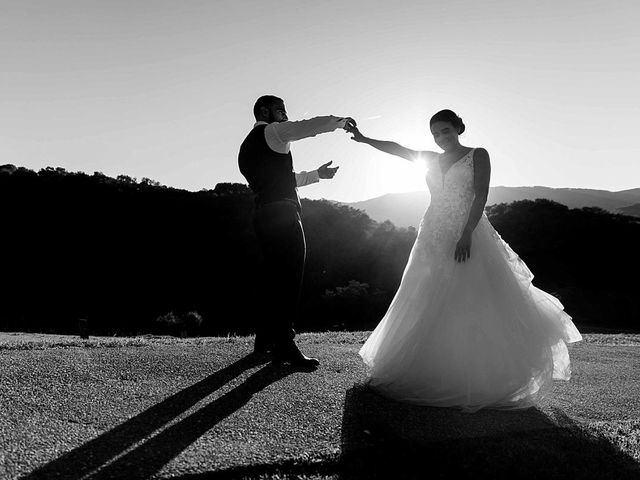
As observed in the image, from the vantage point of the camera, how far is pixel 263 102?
5012mm

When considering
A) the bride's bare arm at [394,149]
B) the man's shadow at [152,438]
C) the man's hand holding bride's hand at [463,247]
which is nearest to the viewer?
the man's shadow at [152,438]

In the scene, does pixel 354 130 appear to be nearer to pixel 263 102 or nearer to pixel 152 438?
pixel 263 102

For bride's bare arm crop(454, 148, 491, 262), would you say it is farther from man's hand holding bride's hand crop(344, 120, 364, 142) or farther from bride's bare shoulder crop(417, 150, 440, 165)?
man's hand holding bride's hand crop(344, 120, 364, 142)

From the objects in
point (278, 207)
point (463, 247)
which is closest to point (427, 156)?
point (463, 247)

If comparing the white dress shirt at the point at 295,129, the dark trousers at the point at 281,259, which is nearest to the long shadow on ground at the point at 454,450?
the dark trousers at the point at 281,259

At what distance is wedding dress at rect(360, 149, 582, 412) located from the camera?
3.81 m

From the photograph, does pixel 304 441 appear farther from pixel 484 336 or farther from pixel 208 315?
pixel 208 315

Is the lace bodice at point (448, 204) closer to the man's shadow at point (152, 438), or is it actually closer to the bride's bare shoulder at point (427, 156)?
the bride's bare shoulder at point (427, 156)

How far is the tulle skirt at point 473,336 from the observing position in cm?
380

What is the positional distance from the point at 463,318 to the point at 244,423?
72.7 inches

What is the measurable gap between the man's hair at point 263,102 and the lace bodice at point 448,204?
1.68 meters

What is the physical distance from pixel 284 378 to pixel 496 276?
1.91 m

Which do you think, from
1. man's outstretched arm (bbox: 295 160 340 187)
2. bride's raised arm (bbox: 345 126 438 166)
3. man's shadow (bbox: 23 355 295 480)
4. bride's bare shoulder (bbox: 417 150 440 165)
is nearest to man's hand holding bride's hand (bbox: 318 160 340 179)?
man's outstretched arm (bbox: 295 160 340 187)

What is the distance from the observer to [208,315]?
28594mm
